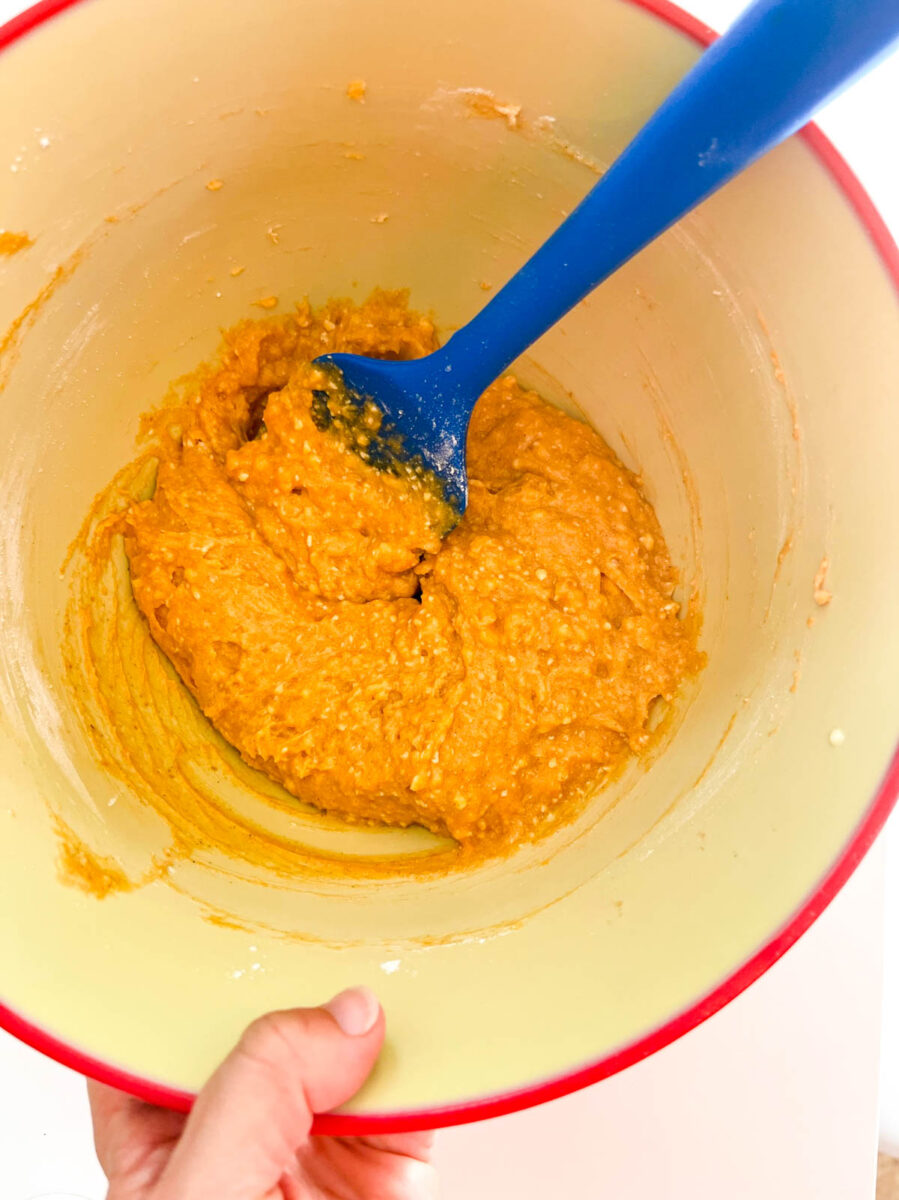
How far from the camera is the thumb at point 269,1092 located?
0.98 m

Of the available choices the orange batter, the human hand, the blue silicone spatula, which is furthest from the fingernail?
the blue silicone spatula

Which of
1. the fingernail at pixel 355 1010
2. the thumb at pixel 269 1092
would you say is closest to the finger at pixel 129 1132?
the thumb at pixel 269 1092

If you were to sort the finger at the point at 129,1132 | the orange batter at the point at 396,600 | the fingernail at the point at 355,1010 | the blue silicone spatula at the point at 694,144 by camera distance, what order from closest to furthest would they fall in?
the blue silicone spatula at the point at 694,144 → the fingernail at the point at 355,1010 → the finger at the point at 129,1132 → the orange batter at the point at 396,600

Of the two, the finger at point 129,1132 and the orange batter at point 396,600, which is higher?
the orange batter at point 396,600

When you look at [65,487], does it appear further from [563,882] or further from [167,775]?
[563,882]

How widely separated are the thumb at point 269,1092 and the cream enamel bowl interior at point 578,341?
5 centimetres

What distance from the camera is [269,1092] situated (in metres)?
0.99

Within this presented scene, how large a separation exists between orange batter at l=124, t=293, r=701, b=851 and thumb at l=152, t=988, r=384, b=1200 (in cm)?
42

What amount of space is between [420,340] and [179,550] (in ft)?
1.89

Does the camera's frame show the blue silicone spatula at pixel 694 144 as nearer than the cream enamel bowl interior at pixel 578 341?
Yes

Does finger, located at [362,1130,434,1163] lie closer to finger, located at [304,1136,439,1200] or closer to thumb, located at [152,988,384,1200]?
finger, located at [304,1136,439,1200]

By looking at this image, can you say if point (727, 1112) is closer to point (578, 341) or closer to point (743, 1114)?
point (743, 1114)

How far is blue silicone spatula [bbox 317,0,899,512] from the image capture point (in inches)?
36.1

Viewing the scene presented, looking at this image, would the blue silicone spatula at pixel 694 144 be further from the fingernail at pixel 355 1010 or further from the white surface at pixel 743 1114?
the white surface at pixel 743 1114
